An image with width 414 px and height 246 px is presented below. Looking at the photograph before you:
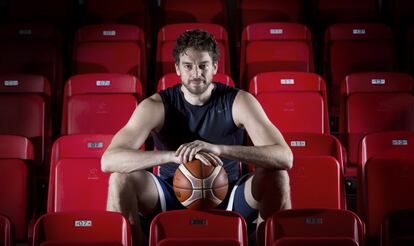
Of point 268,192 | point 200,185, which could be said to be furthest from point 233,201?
point 200,185

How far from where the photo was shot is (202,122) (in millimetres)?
2094

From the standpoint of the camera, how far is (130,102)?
8.61 ft

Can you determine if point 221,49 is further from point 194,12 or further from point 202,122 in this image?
point 202,122

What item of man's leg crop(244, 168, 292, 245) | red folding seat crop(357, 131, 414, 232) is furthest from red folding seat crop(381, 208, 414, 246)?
red folding seat crop(357, 131, 414, 232)

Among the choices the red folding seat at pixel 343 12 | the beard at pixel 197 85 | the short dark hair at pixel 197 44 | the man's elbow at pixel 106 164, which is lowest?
the man's elbow at pixel 106 164

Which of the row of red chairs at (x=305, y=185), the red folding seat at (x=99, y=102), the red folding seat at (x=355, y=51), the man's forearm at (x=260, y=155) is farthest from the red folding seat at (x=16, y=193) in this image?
the red folding seat at (x=355, y=51)

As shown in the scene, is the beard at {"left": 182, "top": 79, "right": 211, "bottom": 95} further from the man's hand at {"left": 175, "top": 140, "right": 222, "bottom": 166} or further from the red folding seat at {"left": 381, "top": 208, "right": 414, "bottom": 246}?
the red folding seat at {"left": 381, "top": 208, "right": 414, "bottom": 246}

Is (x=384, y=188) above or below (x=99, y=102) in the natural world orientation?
below

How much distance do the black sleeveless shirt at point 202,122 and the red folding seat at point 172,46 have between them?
0.92 metres

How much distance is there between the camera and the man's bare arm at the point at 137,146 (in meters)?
1.86

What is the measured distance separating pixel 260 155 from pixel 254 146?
5 centimetres

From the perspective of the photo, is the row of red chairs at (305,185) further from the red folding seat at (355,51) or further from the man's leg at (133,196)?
the red folding seat at (355,51)

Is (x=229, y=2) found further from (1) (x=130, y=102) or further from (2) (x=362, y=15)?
(1) (x=130, y=102)

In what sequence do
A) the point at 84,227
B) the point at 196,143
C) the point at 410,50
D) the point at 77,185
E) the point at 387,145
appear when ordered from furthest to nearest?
the point at 410,50, the point at 387,145, the point at 77,185, the point at 196,143, the point at 84,227
